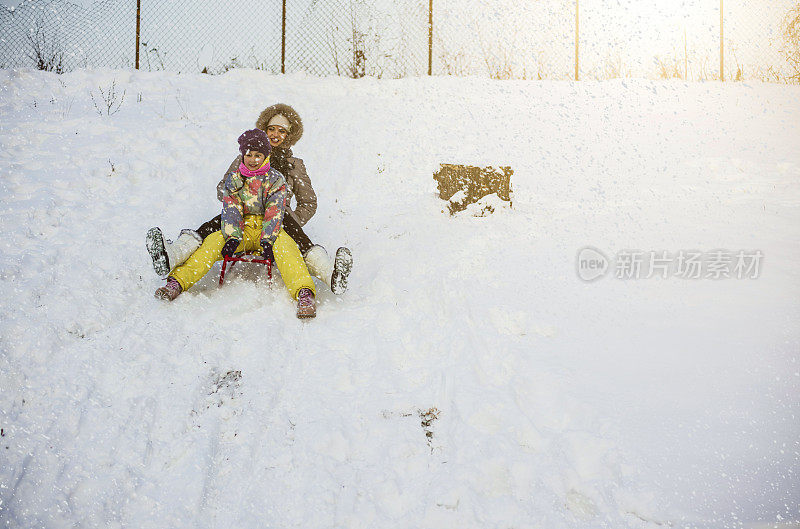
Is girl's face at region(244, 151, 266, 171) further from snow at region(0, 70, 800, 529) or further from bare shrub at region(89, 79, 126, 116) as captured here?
bare shrub at region(89, 79, 126, 116)

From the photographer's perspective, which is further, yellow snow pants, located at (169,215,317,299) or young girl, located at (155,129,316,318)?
young girl, located at (155,129,316,318)

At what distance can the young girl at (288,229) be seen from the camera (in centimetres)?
321

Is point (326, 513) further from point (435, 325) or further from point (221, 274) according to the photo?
point (221, 274)

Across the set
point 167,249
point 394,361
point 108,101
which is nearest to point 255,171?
point 167,249

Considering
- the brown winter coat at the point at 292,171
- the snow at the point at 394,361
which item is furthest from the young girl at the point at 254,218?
the brown winter coat at the point at 292,171

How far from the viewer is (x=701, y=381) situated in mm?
2439

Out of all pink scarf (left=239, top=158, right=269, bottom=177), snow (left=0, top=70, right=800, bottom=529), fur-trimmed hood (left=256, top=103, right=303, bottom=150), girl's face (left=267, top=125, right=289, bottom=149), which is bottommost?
snow (left=0, top=70, right=800, bottom=529)

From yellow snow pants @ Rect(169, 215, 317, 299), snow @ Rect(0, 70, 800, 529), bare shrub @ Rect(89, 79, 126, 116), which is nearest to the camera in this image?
snow @ Rect(0, 70, 800, 529)

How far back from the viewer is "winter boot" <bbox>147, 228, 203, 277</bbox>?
3.14 meters

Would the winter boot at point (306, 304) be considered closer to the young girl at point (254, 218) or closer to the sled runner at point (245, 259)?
the young girl at point (254, 218)

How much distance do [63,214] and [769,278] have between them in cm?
565

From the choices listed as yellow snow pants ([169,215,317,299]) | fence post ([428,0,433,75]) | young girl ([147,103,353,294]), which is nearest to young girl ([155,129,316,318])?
yellow snow pants ([169,215,317,299])

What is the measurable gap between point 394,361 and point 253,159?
1887 millimetres

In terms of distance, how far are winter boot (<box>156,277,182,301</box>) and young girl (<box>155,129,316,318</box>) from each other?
0.16 metres
